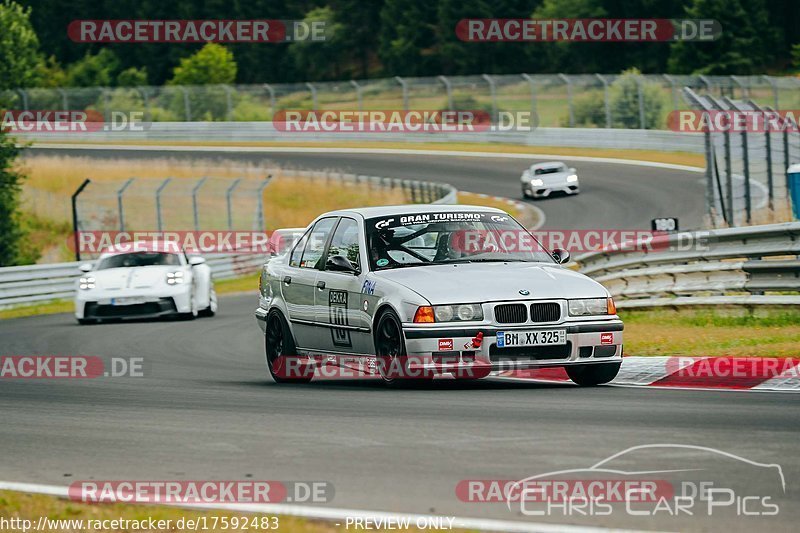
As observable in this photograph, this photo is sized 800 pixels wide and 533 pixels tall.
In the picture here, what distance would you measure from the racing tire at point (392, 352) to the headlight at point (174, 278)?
36.6 feet

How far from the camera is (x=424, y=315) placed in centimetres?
995

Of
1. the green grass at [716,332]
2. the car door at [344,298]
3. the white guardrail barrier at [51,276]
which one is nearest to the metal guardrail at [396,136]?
the white guardrail barrier at [51,276]

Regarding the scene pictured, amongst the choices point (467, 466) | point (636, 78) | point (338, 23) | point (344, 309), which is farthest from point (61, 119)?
point (467, 466)

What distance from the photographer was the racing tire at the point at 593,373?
409 inches

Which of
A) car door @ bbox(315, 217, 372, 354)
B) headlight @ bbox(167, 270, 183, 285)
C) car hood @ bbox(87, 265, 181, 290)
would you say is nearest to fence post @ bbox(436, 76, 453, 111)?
headlight @ bbox(167, 270, 183, 285)

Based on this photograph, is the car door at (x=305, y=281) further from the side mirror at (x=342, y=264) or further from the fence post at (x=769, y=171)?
the fence post at (x=769, y=171)

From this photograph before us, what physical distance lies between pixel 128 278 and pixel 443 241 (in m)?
11.0

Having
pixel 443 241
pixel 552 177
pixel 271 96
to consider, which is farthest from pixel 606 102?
pixel 443 241

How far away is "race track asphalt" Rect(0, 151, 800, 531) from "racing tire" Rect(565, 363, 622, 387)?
0.28 m

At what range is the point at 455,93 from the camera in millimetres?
61156

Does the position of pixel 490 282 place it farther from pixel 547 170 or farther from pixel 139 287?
pixel 547 170

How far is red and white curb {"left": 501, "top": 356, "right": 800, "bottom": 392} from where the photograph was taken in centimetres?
1004

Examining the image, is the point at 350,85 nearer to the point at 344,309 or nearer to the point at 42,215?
the point at 42,215

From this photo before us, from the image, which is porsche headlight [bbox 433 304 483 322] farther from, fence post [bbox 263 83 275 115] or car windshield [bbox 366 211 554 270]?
fence post [bbox 263 83 275 115]
